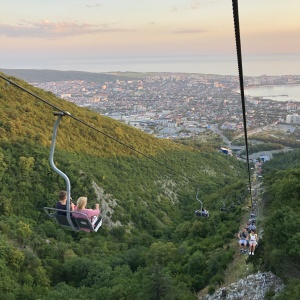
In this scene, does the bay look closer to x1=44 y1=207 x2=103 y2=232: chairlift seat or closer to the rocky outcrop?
the rocky outcrop

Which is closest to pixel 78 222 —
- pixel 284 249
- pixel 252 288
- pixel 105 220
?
pixel 252 288

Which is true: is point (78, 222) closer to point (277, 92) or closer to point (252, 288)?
point (252, 288)

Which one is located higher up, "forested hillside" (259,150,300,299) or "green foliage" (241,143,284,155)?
"forested hillside" (259,150,300,299)

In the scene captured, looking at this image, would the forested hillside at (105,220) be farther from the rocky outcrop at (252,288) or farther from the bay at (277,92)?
the bay at (277,92)

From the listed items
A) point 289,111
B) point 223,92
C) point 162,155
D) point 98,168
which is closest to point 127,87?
point 223,92

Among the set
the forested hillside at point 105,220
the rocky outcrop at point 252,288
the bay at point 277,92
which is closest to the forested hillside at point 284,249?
the rocky outcrop at point 252,288

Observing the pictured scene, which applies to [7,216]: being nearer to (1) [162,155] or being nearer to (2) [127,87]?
(1) [162,155]

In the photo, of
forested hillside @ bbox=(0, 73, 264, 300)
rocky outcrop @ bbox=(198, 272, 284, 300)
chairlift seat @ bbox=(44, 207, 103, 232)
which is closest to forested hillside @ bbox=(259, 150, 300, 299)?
rocky outcrop @ bbox=(198, 272, 284, 300)
